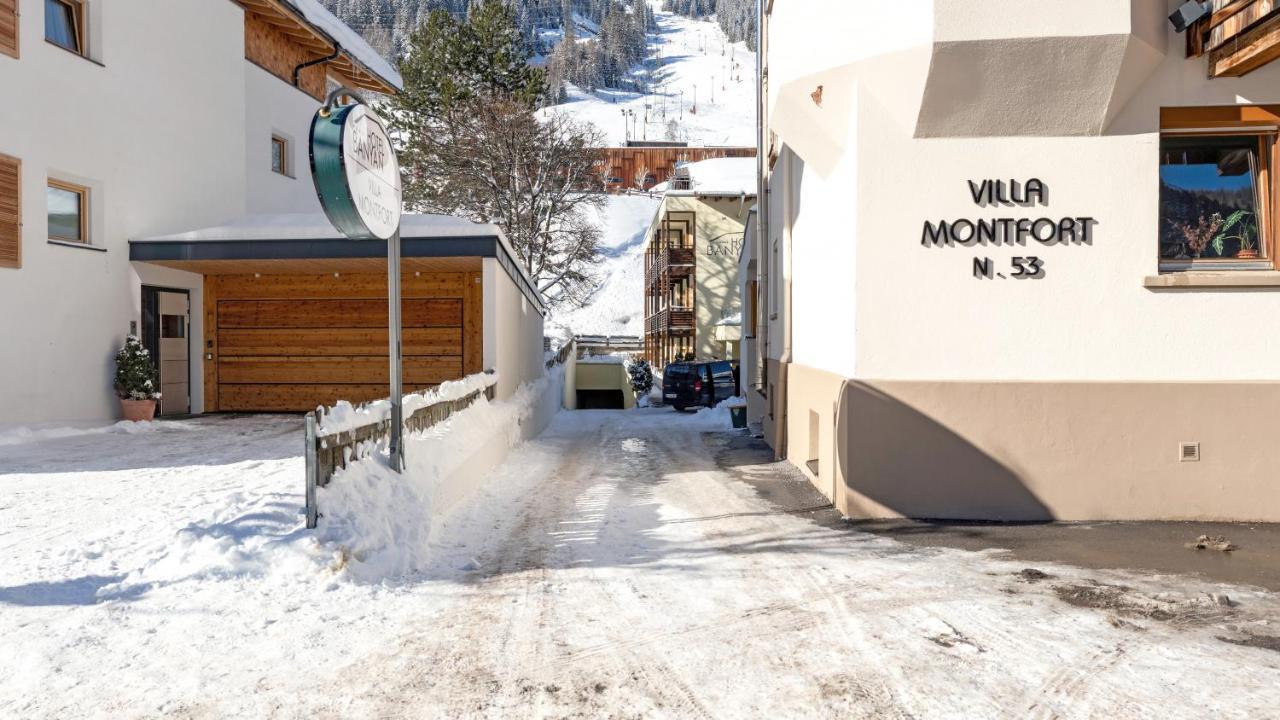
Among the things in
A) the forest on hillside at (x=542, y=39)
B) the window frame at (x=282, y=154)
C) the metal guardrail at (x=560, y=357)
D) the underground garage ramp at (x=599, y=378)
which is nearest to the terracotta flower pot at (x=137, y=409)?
the window frame at (x=282, y=154)

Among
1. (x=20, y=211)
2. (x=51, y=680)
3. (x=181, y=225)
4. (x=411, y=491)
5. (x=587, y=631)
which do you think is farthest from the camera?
(x=181, y=225)

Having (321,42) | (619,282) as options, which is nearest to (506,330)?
(321,42)

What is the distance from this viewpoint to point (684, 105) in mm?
166625

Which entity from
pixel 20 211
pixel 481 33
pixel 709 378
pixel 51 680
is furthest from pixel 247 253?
pixel 481 33

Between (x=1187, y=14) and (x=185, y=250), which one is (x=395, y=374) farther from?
(x=185, y=250)

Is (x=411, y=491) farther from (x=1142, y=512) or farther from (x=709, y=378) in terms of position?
(x=709, y=378)

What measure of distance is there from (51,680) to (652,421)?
53.9ft

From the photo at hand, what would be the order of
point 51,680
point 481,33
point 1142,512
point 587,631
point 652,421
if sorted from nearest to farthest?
point 51,680, point 587,631, point 1142,512, point 652,421, point 481,33

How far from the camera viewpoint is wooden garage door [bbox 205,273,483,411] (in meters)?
14.7

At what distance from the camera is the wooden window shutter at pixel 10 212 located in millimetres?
10859

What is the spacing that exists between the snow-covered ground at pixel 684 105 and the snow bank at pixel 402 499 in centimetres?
11369

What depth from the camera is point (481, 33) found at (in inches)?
1453

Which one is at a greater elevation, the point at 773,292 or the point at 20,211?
the point at 20,211

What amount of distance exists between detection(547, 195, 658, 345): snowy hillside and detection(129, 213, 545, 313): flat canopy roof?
4581cm
